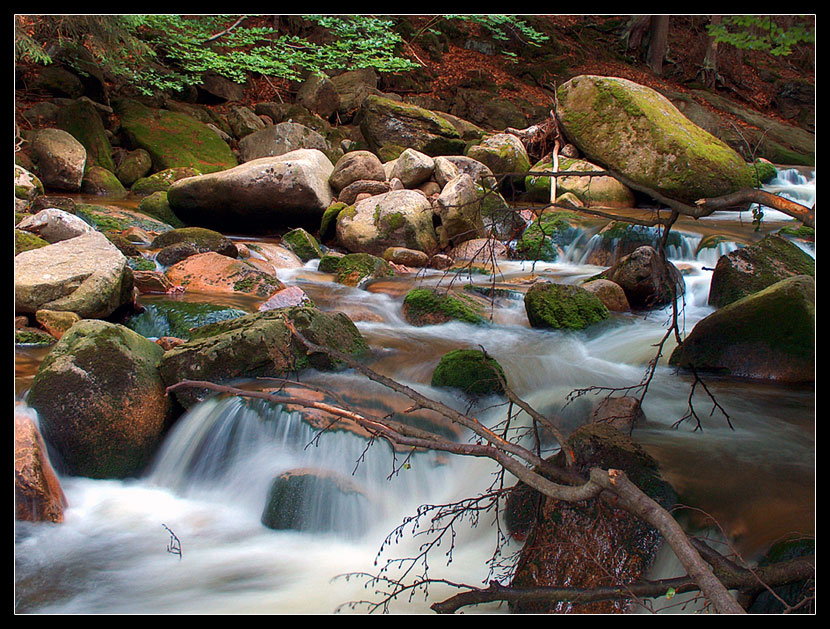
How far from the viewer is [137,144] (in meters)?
11.9

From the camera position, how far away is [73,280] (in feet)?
15.9

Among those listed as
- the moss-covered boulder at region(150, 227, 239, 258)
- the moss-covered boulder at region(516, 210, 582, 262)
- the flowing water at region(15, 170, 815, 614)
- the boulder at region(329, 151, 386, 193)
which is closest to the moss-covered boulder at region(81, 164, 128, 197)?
the moss-covered boulder at region(150, 227, 239, 258)

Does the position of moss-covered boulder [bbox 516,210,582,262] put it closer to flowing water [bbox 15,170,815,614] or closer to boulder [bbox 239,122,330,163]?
flowing water [bbox 15,170,815,614]

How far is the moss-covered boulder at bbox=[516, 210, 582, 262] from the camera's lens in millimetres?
8234

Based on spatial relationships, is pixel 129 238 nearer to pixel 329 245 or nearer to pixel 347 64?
pixel 329 245

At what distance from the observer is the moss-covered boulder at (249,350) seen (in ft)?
12.4

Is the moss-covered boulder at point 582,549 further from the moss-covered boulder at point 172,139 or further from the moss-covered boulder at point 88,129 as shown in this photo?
the moss-covered boulder at point 88,129

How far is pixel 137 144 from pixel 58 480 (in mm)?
10586

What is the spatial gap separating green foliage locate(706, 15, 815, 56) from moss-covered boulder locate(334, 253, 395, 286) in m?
5.11

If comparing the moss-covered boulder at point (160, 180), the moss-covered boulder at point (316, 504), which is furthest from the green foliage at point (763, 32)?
the moss-covered boulder at point (160, 180)

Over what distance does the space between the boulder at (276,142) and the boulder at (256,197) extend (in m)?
3.53

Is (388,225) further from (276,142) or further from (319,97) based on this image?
(319,97)

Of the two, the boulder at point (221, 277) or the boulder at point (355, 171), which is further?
the boulder at point (355, 171)

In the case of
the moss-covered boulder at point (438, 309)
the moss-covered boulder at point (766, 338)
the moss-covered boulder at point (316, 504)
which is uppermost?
the moss-covered boulder at point (766, 338)
